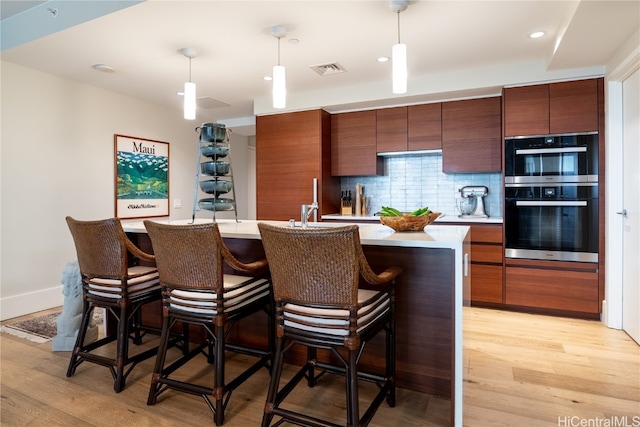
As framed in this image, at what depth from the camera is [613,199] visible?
312 cm

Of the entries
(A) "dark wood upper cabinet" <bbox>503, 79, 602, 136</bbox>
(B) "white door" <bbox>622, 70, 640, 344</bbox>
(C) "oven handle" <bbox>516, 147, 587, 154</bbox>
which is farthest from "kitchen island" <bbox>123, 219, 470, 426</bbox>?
(A) "dark wood upper cabinet" <bbox>503, 79, 602, 136</bbox>

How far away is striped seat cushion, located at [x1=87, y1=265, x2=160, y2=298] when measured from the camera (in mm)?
2162

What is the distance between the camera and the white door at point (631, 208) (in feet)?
9.07

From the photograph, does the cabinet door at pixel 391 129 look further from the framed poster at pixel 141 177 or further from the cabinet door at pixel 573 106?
the framed poster at pixel 141 177

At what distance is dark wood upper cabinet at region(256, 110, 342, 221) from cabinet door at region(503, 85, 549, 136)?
195 centimetres

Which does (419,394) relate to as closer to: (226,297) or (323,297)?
(323,297)

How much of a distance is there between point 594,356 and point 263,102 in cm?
407

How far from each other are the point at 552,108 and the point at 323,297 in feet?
10.1

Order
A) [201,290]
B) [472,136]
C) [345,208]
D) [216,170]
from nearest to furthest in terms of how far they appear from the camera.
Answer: [201,290] → [216,170] → [472,136] → [345,208]

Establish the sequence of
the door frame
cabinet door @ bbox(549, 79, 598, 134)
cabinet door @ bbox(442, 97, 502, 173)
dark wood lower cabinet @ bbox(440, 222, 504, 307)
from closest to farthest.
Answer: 1. the door frame
2. cabinet door @ bbox(549, 79, 598, 134)
3. dark wood lower cabinet @ bbox(440, 222, 504, 307)
4. cabinet door @ bbox(442, 97, 502, 173)

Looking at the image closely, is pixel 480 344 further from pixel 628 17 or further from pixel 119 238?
pixel 119 238

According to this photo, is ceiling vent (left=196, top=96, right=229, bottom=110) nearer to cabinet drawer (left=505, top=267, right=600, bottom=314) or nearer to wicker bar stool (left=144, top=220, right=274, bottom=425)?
wicker bar stool (left=144, top=220, right=274, bottom=425)

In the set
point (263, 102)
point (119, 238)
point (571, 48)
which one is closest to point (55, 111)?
point (263, 102)

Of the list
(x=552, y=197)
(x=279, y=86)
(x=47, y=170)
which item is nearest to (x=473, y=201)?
(x=552, y=197)
